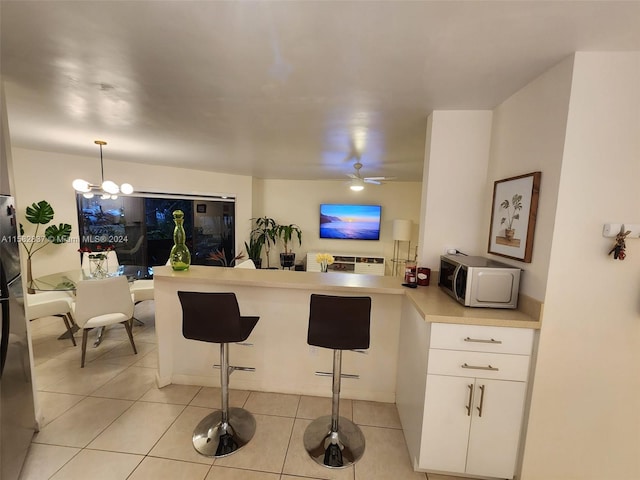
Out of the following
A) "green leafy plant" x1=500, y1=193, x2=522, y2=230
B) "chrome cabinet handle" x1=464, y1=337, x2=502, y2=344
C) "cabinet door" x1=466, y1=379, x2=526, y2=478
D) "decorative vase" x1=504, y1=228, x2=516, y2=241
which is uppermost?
"green leafy plant" x1=500, y1=193, x2=522, y2=230

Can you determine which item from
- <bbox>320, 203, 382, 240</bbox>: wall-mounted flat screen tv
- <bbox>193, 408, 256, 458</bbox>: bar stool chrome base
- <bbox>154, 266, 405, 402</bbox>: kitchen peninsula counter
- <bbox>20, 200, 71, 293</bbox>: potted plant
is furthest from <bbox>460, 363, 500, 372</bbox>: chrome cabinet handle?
<bbox>20, 200, 71, 293</bbox>: potted plant

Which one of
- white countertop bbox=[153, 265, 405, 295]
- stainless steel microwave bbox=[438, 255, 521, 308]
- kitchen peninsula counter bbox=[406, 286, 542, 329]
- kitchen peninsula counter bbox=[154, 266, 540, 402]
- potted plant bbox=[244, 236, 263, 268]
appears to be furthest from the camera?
potted plant bbox=[244, 236, 263, 268]

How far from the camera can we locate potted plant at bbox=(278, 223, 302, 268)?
5.58 m

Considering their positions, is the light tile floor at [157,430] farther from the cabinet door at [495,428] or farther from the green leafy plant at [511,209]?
the green leafy plant at [511,209]

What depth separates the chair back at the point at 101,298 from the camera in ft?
8.02

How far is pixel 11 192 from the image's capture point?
5.24ft

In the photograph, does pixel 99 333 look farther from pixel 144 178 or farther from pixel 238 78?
pixel 238 78

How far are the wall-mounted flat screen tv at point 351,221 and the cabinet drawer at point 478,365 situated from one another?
4.30 metres

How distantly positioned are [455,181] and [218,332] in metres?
1.93

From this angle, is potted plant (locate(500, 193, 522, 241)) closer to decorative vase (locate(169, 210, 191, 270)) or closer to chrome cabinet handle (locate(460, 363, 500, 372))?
chrome cabinet handle (locate(460, 363, 500, 372))

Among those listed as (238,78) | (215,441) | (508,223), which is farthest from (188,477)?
(508,223)

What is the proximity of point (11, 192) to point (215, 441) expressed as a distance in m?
1.98

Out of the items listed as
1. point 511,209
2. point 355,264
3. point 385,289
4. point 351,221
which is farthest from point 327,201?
point 511,209

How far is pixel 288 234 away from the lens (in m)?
5.62
